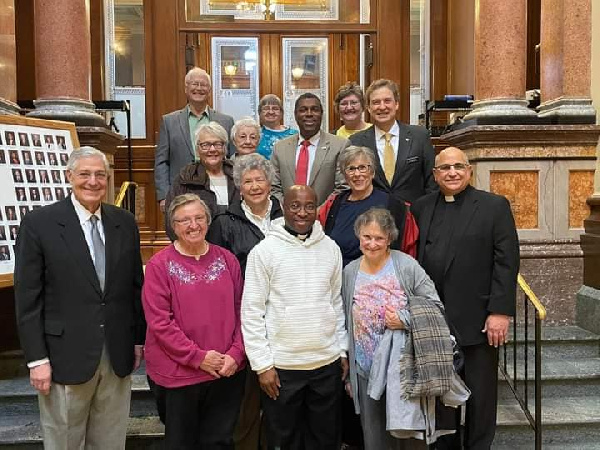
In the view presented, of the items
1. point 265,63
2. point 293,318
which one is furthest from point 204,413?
point 265,63

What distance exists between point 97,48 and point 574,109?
6.15 m

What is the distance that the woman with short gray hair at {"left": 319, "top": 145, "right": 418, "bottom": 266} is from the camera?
12.0 feet

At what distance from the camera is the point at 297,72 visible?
935 cm

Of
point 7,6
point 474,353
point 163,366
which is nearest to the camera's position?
point 163,366

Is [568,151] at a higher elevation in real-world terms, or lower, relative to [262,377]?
higher

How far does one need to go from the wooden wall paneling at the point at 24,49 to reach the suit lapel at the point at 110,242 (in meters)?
5.87

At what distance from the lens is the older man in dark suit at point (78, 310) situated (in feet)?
10.2

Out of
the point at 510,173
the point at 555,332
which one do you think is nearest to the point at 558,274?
the point at 555,332

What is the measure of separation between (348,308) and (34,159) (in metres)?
2.47

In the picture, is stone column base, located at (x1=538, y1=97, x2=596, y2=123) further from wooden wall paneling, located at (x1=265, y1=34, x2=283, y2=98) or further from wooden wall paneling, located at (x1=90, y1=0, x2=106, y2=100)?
wooden wall paneling, located at (x1=90, y1=0, x2=106, y2=100)

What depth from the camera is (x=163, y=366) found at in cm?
325

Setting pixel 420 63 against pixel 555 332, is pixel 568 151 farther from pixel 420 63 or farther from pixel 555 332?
pixel 420 63

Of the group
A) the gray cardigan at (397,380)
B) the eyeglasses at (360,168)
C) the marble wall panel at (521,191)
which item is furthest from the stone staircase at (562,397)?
the eyeglasses at (360,168)

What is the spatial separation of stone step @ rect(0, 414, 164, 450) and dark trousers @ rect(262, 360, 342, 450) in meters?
1.07
